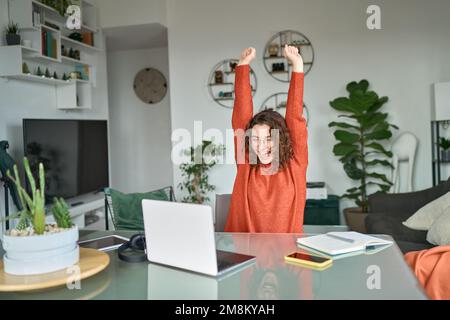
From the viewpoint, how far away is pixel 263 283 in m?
1.00

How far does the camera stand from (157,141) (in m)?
6.41

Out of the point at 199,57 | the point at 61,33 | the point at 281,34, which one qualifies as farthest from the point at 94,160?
the point at 281,34

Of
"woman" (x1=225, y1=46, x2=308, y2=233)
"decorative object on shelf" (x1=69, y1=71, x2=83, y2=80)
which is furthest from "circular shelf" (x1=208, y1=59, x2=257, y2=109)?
"woman" (x1=225, y1=46, x2=308, y2=233)

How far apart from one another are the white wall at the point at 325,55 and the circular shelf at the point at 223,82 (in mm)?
66

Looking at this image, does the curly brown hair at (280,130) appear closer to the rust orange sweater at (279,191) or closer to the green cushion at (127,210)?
the rust orange sweater at (279,191)

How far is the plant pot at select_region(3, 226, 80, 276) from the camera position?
102cm

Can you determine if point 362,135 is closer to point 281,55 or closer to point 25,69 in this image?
point 281,55

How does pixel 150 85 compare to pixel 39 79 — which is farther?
pixel 150 85

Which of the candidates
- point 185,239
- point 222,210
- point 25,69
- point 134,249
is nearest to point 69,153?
point 25,69

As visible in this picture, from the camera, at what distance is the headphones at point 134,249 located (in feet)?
4.00

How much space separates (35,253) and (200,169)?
3.77m

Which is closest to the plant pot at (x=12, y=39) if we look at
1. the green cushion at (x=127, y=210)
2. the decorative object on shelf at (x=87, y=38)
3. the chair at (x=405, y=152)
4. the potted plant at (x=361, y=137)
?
the decorative object on shelf at (x=87, y=38)

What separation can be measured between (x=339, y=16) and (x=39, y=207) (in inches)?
163
